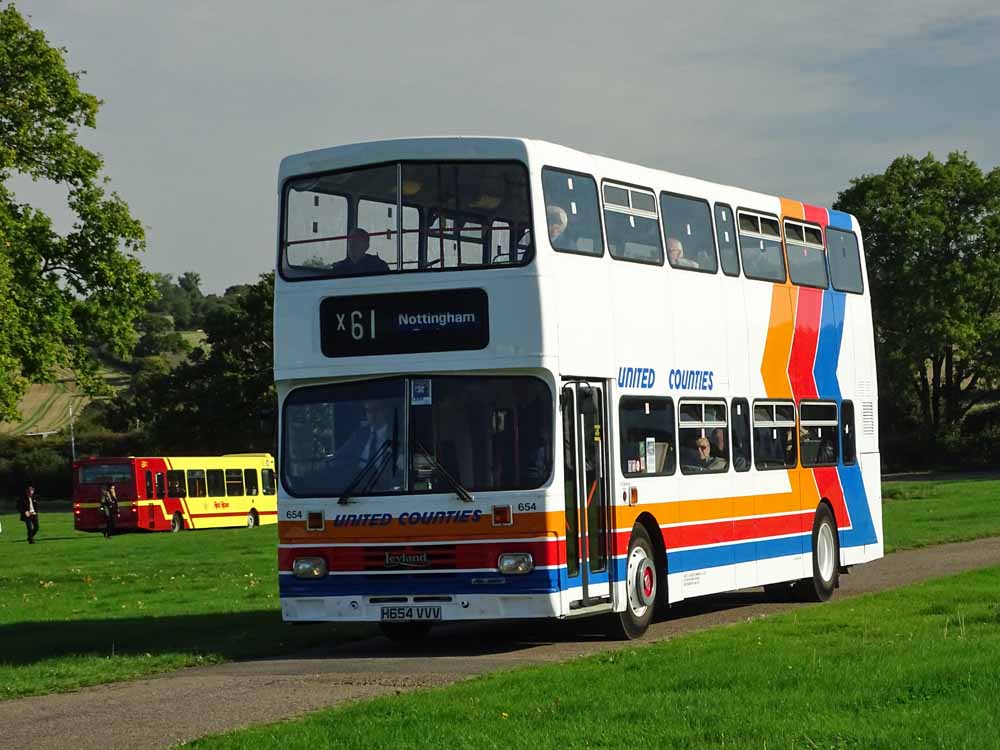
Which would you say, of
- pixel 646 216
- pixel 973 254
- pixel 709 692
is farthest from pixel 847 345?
pixel 973 254

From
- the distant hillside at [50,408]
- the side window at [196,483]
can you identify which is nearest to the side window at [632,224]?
the side window at [196,483]

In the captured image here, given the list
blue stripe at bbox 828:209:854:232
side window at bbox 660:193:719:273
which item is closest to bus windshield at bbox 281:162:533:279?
side window at bbox 660:193:719:273

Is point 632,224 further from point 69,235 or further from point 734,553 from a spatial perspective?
point 69,235

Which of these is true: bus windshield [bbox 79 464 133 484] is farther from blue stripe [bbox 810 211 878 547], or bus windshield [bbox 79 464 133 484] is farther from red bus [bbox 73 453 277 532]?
blue stripe [bbox 810 211 878 547]

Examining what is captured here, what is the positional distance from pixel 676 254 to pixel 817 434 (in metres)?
4.49

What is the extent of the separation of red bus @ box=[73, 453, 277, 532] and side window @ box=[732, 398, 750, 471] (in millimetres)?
46076

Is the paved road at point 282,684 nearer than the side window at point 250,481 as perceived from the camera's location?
Yes

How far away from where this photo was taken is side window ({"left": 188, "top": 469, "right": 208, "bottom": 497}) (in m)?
70.3

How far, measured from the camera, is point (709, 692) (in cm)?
1172

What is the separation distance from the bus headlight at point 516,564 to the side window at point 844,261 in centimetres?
912

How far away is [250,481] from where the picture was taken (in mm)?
74562

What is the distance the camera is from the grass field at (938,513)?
107ft

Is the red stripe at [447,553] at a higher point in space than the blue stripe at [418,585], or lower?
higher

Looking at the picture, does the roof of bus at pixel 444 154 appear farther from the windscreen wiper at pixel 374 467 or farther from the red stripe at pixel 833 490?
the red stripe at pixel 833 490
